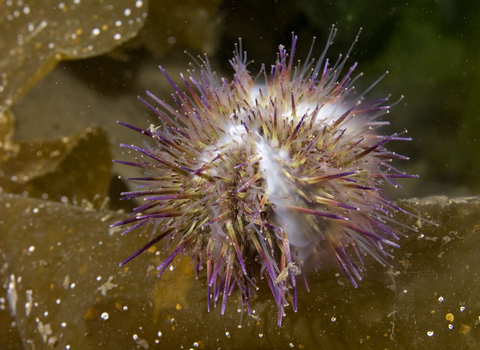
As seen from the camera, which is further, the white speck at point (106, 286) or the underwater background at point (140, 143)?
the white speck at point (106, 286)


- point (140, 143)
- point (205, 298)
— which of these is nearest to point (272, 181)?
point (205, 298)

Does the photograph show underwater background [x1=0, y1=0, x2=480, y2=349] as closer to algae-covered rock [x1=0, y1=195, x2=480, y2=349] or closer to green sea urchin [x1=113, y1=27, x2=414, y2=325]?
algae-covered rock [x1=0, y1=195, x2=480, y2=349]

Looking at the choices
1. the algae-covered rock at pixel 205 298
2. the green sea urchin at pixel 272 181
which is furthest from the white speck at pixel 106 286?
the green sea urchin at pixel 272 181

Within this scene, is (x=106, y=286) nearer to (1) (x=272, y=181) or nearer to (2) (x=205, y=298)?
(2) (x=205, y=298)

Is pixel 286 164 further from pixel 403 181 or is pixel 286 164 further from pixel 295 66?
pixel 403 181

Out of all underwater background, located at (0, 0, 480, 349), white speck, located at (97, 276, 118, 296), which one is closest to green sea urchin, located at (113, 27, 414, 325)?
underwater background, located at (0, 0, 480, 349)

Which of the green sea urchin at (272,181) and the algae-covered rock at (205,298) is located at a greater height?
the green sea urchin at (272,181)

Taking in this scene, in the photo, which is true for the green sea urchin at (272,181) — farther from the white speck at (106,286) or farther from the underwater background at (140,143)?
the white speck at (106,286)
